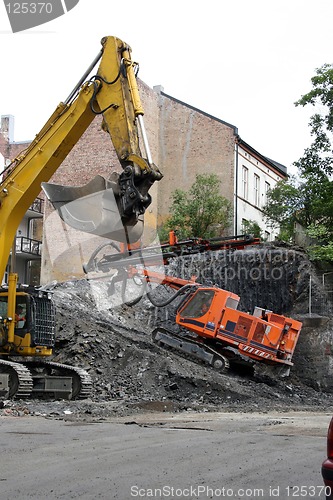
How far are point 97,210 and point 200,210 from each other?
2266cm

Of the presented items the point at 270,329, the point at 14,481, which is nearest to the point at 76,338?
the point at 270,329

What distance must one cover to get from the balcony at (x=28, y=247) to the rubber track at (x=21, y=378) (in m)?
25.8

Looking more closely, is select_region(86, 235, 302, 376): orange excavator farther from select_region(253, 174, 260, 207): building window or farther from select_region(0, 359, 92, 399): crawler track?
select_region(253, 174, 260, 207): building window

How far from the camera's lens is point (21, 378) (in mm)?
15336

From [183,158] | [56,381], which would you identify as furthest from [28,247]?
[56,381]

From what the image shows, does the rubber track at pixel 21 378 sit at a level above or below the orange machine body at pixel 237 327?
below

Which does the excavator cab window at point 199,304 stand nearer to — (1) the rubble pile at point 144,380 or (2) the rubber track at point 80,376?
(1) the rubble pile at point 144,380

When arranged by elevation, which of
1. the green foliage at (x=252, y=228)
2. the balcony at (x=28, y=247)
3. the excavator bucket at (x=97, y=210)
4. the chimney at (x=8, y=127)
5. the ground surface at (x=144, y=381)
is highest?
the chimney at (x=8, y=127)

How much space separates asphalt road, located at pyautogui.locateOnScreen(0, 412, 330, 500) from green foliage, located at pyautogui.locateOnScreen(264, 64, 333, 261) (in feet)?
54.0

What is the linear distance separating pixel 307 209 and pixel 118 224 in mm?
18406

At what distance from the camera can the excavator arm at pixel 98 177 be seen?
11.8 metres

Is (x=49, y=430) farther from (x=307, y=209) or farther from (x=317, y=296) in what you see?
(x=307, y=209)

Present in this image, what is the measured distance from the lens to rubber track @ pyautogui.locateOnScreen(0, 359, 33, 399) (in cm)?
1526

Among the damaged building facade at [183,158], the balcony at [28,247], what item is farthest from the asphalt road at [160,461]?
the balcony at [28,247]
